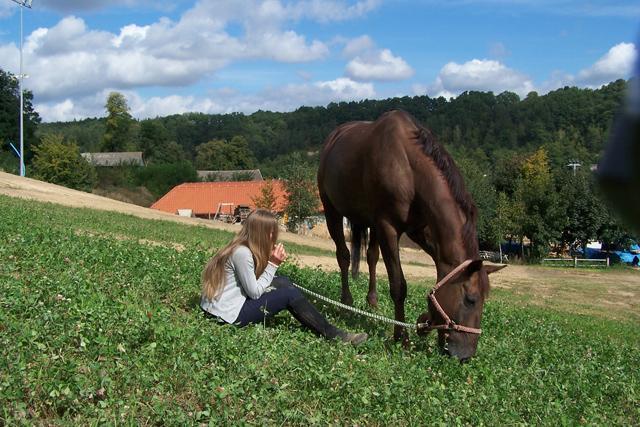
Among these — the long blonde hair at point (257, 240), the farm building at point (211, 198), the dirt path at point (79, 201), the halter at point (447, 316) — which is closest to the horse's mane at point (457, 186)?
the halter at point (447, 316)

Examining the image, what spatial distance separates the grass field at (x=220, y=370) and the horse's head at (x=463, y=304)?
19 centimetres

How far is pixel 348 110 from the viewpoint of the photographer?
420ft

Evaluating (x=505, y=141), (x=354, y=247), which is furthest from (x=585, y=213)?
(x=505, y=141)

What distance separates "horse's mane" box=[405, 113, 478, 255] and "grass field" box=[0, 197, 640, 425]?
43.2 inches

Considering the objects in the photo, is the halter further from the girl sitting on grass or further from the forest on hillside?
the forest on hillside

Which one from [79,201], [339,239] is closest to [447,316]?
[339,239]

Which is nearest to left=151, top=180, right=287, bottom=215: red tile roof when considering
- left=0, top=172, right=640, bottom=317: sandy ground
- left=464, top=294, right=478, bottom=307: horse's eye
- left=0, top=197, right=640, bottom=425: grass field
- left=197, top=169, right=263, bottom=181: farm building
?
left=197, top=169, right=263, bottom=181: farm building

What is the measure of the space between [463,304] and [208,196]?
66325mm

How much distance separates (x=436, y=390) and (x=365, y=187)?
9.58 ft

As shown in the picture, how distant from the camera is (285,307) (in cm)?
657

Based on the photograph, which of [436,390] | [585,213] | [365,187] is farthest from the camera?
[585,213]

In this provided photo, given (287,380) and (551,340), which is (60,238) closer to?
(287,380)

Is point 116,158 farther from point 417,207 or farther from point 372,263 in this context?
point 417,207

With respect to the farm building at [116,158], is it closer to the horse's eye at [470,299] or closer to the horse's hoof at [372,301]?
the horse's hoof at [372,301]
